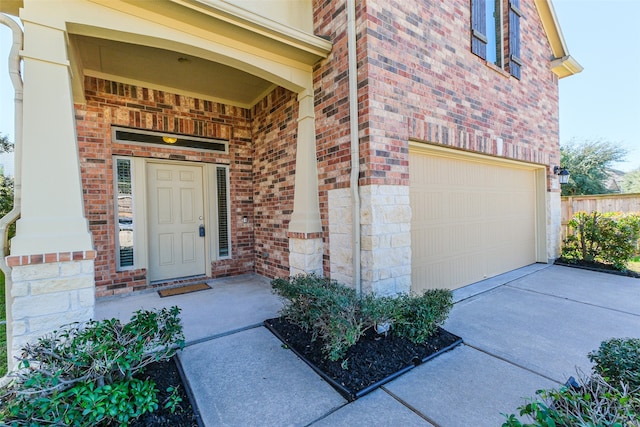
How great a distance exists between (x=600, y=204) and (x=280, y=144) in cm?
803

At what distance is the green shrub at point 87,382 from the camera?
1.50m

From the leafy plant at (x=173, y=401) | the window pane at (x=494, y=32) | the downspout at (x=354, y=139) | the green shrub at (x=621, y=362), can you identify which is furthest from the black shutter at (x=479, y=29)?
the leafy plant at (x=173, y=401)

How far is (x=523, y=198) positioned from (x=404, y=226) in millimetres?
4191

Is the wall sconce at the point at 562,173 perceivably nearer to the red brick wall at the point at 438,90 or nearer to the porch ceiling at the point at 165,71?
the red brick wall at the point at 438,90

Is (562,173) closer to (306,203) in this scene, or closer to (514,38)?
(514,38)

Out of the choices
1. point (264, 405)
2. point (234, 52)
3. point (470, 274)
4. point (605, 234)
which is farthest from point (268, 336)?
point (605, 234)

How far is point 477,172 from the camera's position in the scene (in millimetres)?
4789

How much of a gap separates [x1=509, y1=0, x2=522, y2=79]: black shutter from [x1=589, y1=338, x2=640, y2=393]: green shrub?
502cm

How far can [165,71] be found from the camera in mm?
4082

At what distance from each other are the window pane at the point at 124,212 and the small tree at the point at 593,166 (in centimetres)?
1667

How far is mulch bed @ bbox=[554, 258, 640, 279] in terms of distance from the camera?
5.13 meters

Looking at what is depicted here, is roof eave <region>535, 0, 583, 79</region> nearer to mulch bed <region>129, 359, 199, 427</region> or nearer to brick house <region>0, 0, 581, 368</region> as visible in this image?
brick house <region>0, 0, 581, 368</region>

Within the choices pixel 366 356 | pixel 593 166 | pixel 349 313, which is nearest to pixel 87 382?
pixel 349 313

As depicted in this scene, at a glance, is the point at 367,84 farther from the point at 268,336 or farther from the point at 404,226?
the point at 268,336
